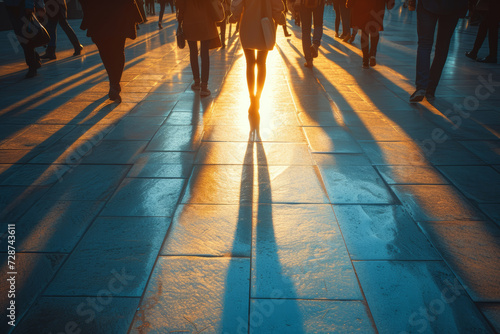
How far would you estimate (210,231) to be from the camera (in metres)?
2.62

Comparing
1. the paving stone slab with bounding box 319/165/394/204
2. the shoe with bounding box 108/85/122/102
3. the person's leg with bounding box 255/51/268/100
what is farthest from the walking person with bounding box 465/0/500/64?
the shoe with bounding box 108/85/122/102

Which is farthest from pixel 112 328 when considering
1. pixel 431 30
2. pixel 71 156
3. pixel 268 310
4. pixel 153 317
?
pixel 431 30

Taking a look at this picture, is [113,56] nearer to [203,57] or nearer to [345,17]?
[203,57]

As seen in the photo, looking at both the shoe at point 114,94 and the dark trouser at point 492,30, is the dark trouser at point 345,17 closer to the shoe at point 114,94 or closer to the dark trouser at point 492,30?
the dark trouser at point 492,30

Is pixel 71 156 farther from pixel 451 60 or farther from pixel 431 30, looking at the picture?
pixel 451 60

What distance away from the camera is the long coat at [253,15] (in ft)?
16.0

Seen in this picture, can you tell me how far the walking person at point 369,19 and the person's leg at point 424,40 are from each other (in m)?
2.07

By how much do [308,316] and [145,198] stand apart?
5.38 feet

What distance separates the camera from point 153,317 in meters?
1.92

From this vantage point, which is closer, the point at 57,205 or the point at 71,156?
the point at 57,205

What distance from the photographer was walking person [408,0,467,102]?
203 inches

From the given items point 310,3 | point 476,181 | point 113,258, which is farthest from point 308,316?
point 310,3

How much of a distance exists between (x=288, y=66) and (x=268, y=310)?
710 cm

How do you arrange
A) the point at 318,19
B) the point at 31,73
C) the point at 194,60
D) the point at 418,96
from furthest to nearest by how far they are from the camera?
the point at 318,19, the point at 31,73, the point at 194,60, the point at 418,96
